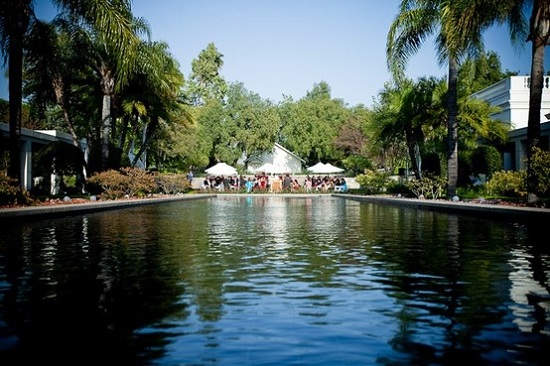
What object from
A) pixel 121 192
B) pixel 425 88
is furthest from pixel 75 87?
pixel 425 88

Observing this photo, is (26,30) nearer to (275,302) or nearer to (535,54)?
(535,54)

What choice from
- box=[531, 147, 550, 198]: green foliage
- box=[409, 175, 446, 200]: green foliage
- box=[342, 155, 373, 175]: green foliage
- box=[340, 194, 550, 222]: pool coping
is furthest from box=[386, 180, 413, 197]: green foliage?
box=[342, 155, 373, 175]: green foliage

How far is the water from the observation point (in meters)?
4.56

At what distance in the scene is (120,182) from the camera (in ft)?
103

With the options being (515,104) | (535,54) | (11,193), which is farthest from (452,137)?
(11,193)

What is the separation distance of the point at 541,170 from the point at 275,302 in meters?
16.6

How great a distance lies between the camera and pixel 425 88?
34.7 m

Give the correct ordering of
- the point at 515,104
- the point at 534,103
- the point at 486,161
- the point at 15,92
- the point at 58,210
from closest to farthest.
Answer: the point at 534,103 < the point at 58,210 < the point at 15,92 < the point at 486,161 < the point at 515,104

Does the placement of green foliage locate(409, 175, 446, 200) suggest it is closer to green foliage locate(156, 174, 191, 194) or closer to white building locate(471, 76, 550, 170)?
white building locate(471, 76, 550, 170)

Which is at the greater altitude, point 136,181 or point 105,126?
point 105,126

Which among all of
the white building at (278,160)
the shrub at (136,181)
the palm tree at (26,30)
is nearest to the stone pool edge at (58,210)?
the shrub at (136,181)

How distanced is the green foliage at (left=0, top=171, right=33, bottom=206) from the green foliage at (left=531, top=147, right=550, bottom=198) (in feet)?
59.1

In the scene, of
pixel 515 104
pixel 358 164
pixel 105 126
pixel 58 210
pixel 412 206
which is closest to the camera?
pixel 58 210

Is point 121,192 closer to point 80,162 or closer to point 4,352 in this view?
point 80,162
